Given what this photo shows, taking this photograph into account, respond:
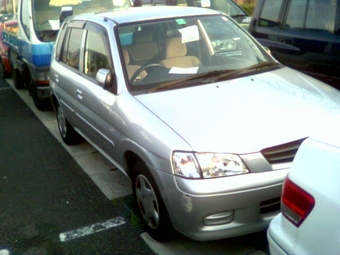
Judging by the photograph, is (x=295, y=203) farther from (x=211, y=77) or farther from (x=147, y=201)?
(x=211, y=77)

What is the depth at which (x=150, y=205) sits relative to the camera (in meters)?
4.10

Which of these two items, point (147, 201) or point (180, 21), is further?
point (180, 21)

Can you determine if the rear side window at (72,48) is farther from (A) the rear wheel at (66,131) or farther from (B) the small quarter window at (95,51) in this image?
(A) the rear wheel at (66,131)

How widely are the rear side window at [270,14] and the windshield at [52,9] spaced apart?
3238mm

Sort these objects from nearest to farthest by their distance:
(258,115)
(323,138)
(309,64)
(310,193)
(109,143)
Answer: (310,193), (323,138), (258,115), (109,143), (309,64)

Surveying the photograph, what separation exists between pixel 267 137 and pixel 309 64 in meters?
2.45

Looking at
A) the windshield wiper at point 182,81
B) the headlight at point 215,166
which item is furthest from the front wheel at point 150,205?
the windshield wiper at point 182,81

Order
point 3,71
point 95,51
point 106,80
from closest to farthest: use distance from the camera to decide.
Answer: point 106,80, point 95,51, point 3,71

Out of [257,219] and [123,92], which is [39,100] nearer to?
[123,92]

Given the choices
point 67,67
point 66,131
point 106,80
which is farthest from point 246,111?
point 66,131

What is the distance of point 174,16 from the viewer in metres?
5.17

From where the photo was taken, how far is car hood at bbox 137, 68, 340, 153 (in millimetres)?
3613

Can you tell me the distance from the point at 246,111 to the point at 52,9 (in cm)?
556

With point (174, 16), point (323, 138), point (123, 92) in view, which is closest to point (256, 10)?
point (174, 16)
